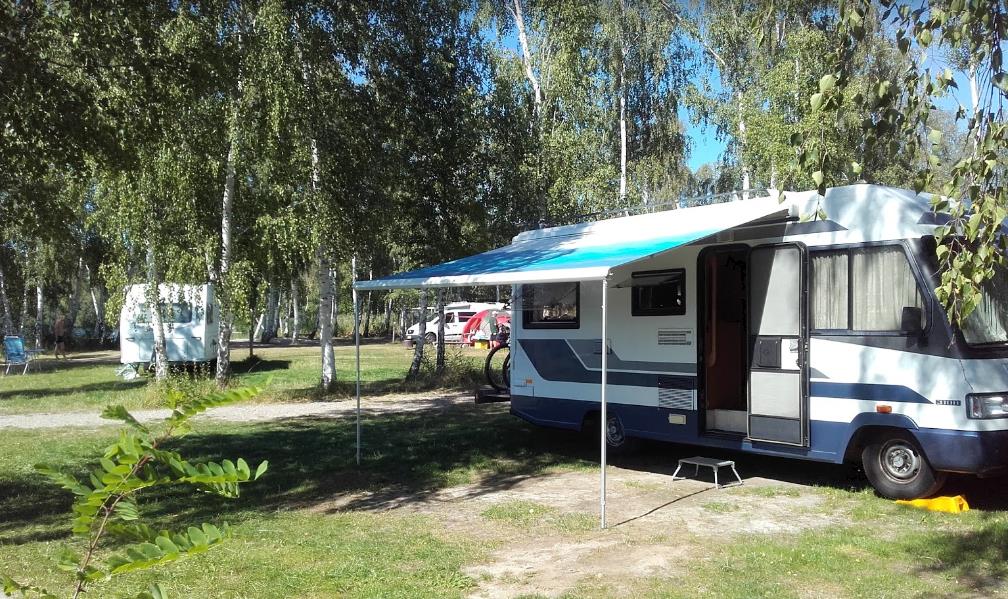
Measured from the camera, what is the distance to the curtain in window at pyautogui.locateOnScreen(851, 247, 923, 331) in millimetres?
6934

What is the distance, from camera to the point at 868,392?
6.97 meters

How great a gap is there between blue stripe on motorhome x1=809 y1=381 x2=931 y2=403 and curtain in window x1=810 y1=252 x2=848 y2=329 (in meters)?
0.51

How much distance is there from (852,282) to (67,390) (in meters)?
15.9

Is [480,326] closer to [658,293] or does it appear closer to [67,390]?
[67,390]

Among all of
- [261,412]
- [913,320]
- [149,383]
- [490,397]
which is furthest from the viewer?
[149,383]

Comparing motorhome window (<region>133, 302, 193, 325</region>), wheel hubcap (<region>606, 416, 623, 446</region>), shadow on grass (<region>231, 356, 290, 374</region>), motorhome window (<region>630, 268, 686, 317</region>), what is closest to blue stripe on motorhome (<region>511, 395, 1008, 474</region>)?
wheel hubcap (<region>606, 416, 623, 446</region>)

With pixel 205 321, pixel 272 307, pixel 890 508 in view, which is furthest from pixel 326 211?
pixel 272 307

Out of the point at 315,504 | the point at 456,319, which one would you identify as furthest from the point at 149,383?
the point at 456,319

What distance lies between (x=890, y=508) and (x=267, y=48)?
10258mm

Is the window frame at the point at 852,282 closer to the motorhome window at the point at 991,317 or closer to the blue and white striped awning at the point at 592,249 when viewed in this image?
the motorhome window at the point at 991,317

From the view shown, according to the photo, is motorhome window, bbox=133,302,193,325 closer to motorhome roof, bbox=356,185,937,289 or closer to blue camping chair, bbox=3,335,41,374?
blue camping chair, bbox=3,335,41,374

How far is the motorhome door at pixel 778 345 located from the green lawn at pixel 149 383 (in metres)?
6.02

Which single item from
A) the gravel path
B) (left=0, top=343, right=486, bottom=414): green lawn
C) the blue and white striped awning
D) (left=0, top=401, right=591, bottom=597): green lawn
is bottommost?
(left=0, top=401, right=591, bottom=597): green lawn

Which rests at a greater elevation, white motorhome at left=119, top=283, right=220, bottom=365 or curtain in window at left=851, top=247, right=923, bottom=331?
curtain in window at left=851, top=247, right=923, bottom=331
